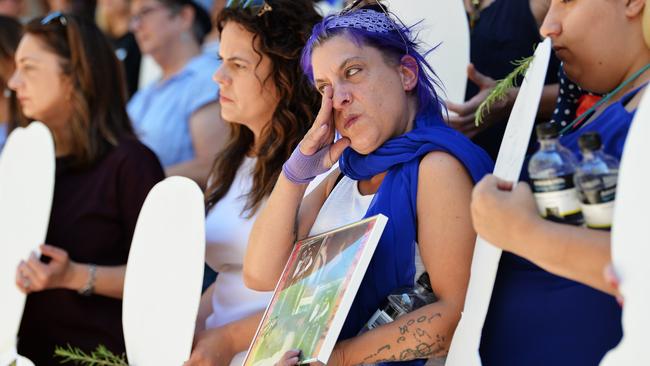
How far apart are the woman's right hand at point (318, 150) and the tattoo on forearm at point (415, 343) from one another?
1.53 feet

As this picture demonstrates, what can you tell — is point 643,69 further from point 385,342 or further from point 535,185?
point 385,342

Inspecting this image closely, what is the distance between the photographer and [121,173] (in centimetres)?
331

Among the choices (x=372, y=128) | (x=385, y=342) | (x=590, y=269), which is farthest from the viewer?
(x=372, y=128)

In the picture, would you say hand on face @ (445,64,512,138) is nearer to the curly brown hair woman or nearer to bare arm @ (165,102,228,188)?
the curly brown hair woman

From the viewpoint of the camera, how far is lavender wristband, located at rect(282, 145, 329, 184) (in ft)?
7.29

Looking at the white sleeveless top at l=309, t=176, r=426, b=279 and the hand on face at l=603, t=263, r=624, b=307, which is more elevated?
the hand on face at l=603, t=263, r=624, b=307

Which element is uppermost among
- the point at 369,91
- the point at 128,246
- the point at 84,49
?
the point at 369,91

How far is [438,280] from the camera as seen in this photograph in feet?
6.43

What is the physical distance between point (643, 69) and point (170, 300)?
133 centimetres

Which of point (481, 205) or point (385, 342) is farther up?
point (481, 205)

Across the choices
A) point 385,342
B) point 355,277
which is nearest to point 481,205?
point 355,277

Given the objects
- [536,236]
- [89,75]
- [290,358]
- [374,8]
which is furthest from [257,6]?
[536,236]

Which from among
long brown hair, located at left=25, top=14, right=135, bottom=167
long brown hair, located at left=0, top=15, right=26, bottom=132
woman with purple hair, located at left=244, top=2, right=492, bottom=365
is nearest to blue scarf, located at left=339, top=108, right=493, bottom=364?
woman with purple hair, located at left=244, top=2, right=492, bottom=365

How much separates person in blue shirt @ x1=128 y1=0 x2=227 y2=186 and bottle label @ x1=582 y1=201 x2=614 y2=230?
234 cm
